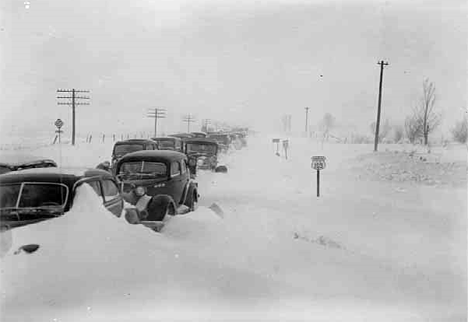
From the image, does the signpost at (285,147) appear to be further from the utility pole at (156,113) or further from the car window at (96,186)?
the car window at (96,186)

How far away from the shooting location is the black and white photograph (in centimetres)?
196

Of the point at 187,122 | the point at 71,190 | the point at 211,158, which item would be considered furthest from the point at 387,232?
the point at 211,158

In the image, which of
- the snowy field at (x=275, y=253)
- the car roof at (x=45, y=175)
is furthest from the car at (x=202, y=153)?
the car roof at (x=45, y=175)

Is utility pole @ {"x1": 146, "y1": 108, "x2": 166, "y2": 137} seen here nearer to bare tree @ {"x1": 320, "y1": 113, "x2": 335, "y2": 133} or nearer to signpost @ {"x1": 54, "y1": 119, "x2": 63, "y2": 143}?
signpost @ {"x1": 54, "y1": 119, "x2": 63, "y2": 143}

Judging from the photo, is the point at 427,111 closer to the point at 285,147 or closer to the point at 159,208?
the point at 285,147

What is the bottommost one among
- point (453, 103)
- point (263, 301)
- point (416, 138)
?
point (263, 301)

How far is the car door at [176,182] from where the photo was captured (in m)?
3.53

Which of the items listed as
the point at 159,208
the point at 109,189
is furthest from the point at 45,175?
the point at 159,208

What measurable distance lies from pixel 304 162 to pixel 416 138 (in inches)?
40.2

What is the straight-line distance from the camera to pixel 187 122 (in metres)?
3.36

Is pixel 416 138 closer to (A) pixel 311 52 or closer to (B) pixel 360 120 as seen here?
(B) pixel 360 120

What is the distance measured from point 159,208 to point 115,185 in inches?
15.2

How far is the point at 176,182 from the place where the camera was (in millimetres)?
3660

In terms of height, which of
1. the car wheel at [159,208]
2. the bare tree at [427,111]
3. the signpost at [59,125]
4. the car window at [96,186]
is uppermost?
the bare tree at [427,111]
